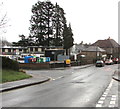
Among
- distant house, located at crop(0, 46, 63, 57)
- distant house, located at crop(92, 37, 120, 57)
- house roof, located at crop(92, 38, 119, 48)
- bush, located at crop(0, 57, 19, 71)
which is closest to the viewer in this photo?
bush, located at crop(0, 57, 19, 71)

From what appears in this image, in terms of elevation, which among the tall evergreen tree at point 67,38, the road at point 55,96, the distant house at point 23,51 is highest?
the tall evergreen tree at point 67,38

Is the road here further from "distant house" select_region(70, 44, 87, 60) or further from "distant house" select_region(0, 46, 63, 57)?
"distant house" select_region(0, 46, 63, 57)

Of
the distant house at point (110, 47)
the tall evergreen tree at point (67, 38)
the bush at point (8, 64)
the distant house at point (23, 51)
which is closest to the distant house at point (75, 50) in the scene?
the tall evergreen tree at point (67, 38)

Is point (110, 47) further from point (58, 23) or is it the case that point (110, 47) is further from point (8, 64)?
point (8, 64)

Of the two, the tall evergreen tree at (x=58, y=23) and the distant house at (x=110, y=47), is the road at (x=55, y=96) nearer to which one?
the tall evergreen tree at (x=58, y=23)

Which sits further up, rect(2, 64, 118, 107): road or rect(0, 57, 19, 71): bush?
rect(0, 57, 19, 71): bush

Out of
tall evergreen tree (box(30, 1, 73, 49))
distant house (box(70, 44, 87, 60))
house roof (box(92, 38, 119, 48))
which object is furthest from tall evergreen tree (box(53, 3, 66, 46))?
house roof (box(92, 38, 119, 48))

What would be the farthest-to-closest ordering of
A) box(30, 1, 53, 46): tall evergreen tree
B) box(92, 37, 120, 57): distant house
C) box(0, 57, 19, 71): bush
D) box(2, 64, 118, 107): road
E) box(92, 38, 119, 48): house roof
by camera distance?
box(92, 38, 119, 48): house roof → box(92, 37, 120, 57): distant house → box(30, 1, 53, 46): tall evergreen tree → box(0, 57, 19, 71): bush → box(2, 64, 118, 107): road

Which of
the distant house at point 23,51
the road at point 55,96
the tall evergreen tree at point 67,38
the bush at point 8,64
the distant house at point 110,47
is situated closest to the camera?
the road at point 55,96

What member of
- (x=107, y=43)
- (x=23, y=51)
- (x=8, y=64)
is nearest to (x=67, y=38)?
(x=23, y=51)

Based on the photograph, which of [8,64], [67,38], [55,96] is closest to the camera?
[55,96]

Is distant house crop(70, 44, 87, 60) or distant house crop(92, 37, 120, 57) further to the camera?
distant house crop(92, 37, 120, 57)

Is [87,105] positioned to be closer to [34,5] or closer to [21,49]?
[34,5]

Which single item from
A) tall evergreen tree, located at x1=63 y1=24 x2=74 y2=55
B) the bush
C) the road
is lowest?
the road
